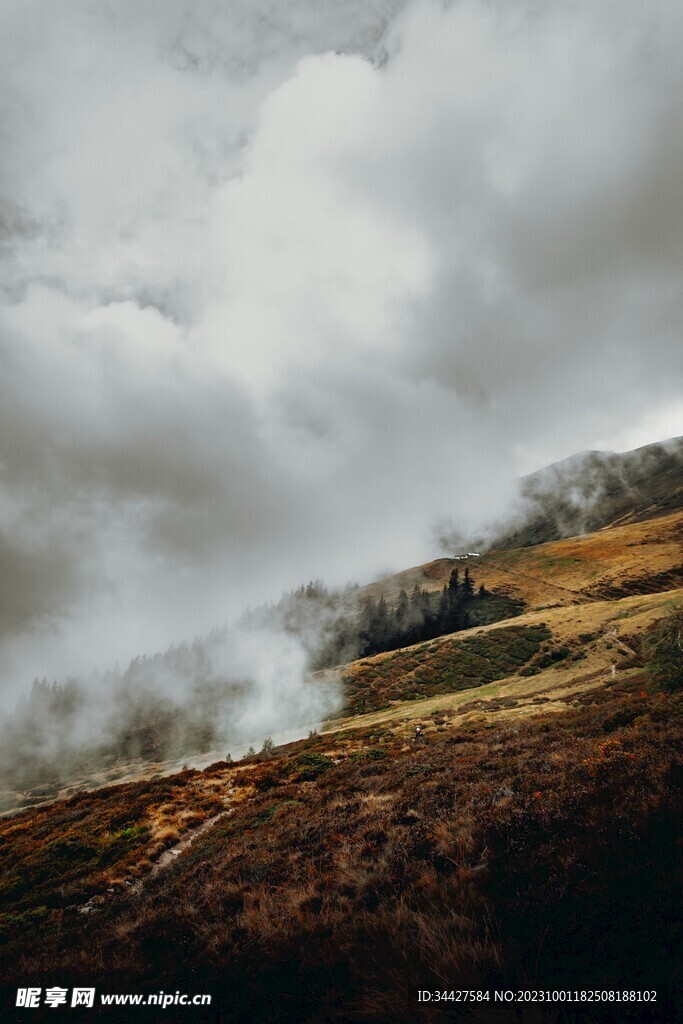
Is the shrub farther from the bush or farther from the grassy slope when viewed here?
the grassy slope

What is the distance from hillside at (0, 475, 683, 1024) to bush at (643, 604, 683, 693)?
1073 mm

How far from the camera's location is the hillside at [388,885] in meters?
4.52

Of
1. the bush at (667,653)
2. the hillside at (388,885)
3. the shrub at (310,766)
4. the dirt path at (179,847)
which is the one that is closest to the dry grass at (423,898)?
the hillside at (388,885)

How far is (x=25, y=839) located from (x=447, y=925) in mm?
27763

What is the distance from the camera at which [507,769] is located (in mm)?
11977

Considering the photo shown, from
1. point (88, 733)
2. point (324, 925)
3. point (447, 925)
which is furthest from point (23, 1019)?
point (88, 733)

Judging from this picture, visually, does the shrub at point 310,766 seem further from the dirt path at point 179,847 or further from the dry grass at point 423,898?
the dry grass at point 423,898

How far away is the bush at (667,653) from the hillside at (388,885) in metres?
1.07

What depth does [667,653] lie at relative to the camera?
21.0m

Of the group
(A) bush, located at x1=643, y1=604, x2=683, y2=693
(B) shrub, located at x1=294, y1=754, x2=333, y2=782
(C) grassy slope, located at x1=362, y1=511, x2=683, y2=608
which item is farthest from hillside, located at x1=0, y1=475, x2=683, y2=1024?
(C) grassy slope, located at x1=362, y1=511, x2=683, y2=608

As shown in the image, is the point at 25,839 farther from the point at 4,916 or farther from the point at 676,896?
the point at 676,896

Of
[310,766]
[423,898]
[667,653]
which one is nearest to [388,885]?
[423,898]

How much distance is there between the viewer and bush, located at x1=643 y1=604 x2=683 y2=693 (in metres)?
19.3

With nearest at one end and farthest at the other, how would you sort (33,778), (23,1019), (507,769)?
(23,1019) < (507,769) < (33,778)
